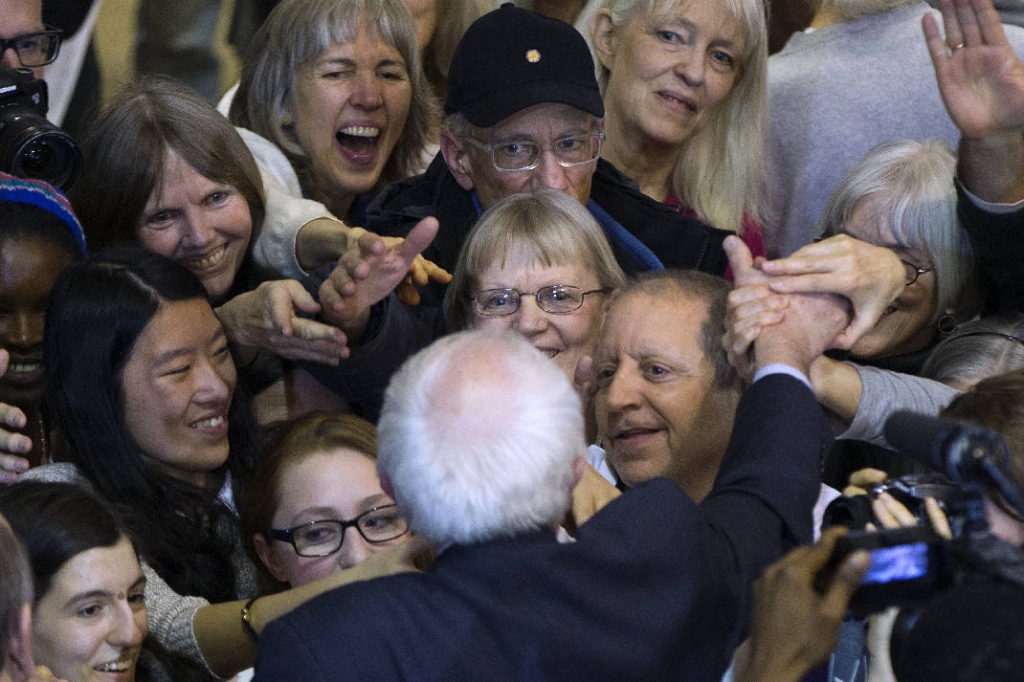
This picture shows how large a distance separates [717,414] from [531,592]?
85cm

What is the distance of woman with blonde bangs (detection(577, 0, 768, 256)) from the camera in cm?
350

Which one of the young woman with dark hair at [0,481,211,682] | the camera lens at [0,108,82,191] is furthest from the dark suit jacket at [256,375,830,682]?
the camera lens at [0,108,82,191]

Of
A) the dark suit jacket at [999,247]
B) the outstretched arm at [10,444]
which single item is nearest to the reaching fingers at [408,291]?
the outstretched arm at [10,444]

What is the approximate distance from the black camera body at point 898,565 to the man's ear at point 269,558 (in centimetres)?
130

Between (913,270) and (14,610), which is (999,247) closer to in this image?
(913,270)

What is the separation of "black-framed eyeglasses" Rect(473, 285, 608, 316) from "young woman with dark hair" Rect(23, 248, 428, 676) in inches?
21.0

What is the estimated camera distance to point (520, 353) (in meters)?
1.91

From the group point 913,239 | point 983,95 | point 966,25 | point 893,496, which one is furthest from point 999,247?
point 893,496

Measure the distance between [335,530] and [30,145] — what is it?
1037mm

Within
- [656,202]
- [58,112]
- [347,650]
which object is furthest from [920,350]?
[58,112]

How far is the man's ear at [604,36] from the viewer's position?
364 cm

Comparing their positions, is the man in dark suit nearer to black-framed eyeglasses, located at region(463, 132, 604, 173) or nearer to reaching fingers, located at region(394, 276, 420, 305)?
reaching fingers, located at region(394, 276, 420, 305)

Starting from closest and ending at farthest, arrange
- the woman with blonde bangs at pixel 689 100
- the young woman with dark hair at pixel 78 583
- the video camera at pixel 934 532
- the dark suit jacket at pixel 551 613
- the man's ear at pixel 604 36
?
the video camera at pixel 934 532
the dark suit jacket at pixel 551 613
the young woman with dark hair at pixel 78 583
the woman with blonde bangs at pixel 689 100
the man's ear at pixel 604 36

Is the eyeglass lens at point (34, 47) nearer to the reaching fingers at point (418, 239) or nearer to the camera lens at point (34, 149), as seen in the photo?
the camera lens at point (34, 149)
